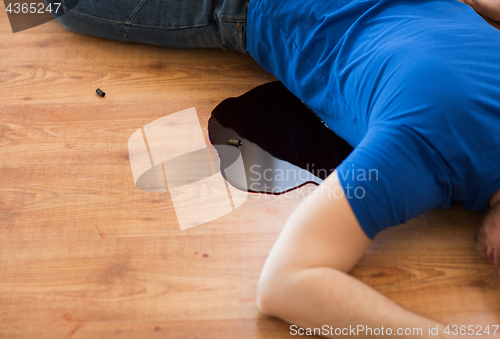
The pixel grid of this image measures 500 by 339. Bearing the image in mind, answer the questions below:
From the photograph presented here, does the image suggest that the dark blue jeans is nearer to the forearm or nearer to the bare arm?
the bare arm

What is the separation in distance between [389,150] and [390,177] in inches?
1.9

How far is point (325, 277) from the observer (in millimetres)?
666

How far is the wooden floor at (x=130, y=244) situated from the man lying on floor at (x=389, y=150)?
0.10 meters

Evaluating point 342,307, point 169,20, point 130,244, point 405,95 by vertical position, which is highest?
point 405,95

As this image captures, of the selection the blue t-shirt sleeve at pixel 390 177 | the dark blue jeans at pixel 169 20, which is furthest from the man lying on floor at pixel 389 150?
the dark blue jeans at pixel 169 20

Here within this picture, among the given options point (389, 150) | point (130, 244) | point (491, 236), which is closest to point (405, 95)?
point (389, 150)

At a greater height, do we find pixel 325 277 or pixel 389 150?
pixel 389 150

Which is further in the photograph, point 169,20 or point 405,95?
point 169,20

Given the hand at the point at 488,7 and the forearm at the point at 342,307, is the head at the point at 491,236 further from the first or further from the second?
the hand at the point at 488,7

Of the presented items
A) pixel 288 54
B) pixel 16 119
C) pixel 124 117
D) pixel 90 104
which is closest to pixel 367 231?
pixel 288 54

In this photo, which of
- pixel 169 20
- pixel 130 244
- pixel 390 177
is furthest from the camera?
pixel 169 20

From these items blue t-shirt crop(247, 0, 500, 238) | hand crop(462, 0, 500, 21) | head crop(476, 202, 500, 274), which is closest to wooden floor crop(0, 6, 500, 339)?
head crop(476, 202, 500, 274)

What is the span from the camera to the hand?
1155 millimetres

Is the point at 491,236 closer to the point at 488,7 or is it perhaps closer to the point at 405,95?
the point at 405,95
